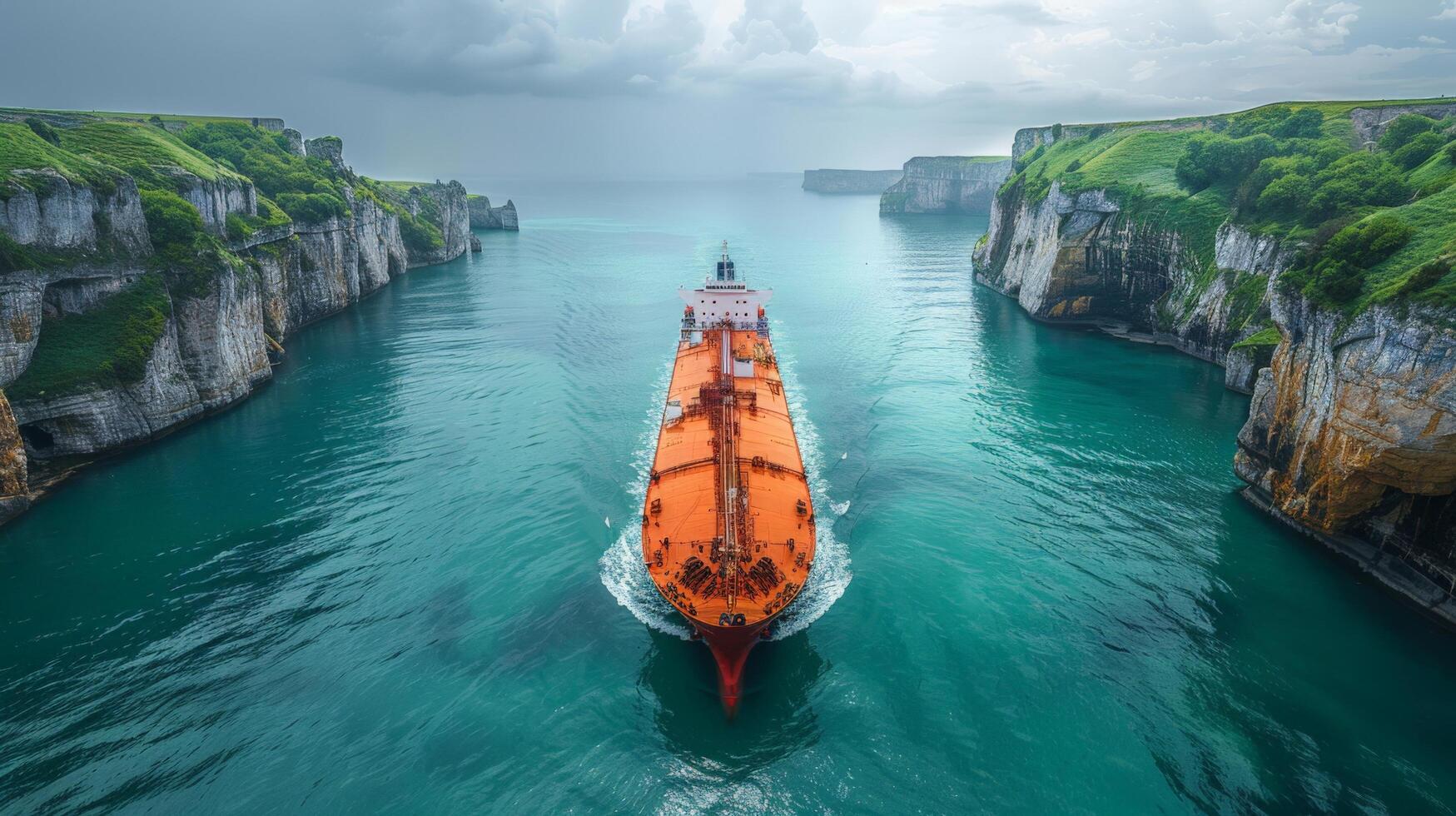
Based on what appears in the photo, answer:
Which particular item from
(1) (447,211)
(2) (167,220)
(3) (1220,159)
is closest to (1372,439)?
(3) (1220,159)

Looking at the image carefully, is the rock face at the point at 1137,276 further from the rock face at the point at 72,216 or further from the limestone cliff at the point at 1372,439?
the rock face at the point at 72,216

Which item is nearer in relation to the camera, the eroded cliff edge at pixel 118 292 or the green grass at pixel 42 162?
the eroded cliff edge at pixel 118 292

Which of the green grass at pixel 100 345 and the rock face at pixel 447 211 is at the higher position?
the rock face at pixel 447 211

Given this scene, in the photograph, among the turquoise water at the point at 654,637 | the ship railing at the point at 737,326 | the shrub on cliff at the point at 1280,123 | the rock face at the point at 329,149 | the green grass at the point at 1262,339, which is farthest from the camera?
the rock face at the point at 329,149

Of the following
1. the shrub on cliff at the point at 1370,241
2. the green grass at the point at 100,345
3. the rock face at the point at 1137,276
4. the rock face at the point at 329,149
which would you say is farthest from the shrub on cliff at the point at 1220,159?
the rock face at the point at 329,149

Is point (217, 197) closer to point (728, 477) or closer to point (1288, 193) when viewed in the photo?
point (728, 477)

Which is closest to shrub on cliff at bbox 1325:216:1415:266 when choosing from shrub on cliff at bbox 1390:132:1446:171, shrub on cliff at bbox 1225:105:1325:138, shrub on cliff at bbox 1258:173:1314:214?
shrub on cliff at bbox 1390:132:1446:171

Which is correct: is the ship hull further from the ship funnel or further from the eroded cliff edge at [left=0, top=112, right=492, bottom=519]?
the ship funnel
